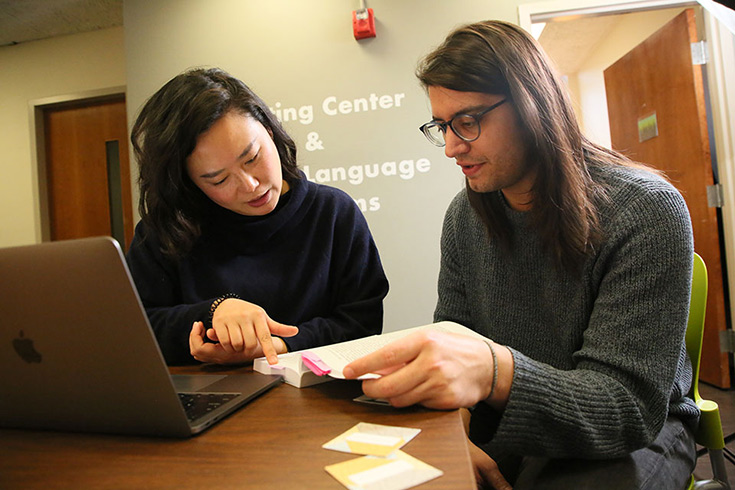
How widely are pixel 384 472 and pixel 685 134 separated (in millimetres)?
3246

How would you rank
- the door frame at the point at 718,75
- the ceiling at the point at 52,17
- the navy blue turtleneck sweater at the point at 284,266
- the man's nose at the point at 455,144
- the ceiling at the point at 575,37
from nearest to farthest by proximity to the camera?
1. the man's nose at the point at 455,144
2. the navy blue turtleneck sweater at the point at 284,266
3. the door frame at the point at 718,75
4. the ceiling at the point at 52,17
5. the ceiling at the point at 575,37

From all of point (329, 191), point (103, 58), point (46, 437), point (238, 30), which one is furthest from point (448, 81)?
point (103, 58)

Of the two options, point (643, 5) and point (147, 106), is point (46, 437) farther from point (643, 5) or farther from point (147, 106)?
point (643, 5)

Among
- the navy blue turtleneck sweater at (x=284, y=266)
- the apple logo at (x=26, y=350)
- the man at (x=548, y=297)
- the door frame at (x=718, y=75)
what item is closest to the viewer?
the apple logo at (x=26, y=350)

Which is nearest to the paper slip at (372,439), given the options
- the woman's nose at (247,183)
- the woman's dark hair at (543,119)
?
the woman's dark hair at (543,119)

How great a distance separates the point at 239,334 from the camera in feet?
2.80

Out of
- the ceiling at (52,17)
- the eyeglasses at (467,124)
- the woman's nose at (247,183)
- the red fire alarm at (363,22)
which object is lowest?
the woman's nose at (247,183)

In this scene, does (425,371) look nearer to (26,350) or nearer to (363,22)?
(26,350)

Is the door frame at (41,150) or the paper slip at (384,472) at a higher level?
the door frame at (41,150)

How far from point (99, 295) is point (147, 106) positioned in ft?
2.72

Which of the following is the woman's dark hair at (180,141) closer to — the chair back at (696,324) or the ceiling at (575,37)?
the chair back at (696,324)

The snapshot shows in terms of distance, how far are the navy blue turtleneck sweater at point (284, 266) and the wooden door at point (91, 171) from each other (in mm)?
3239

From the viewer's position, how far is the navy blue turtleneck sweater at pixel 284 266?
3.93ft

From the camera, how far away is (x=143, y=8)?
3043 millimetres
